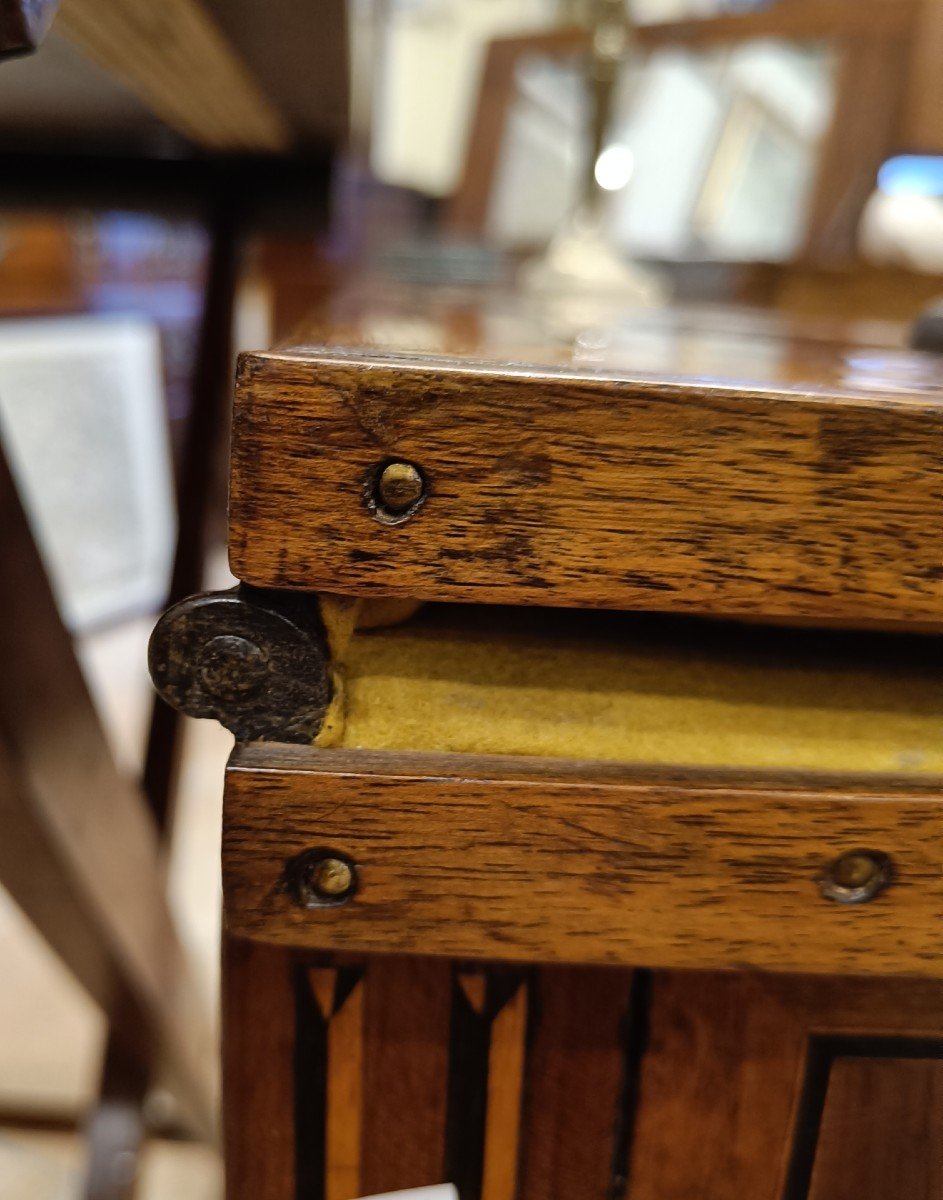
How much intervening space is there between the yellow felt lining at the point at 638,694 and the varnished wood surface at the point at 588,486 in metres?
0.05

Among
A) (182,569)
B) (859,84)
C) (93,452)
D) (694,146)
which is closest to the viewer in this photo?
(182,569)

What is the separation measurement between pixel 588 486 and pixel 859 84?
1234mm

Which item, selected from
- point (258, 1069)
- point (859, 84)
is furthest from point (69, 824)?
point (859, 84)

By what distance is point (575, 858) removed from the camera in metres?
0.28

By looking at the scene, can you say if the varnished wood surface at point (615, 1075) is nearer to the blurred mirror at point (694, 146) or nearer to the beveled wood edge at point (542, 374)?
the beveled wood edge at point (542, 374)

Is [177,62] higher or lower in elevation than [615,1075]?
higher

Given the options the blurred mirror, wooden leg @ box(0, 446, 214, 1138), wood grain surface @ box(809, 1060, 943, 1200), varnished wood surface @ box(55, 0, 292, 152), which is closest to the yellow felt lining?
wood grain surface @ box(809, 1060, 943, 1200)

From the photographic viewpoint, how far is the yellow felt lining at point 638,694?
0.95 feet

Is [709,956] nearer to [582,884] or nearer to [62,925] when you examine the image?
[582,884]

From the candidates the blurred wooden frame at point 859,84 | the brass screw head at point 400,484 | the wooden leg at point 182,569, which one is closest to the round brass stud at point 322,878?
the brass screw head at point 400,484

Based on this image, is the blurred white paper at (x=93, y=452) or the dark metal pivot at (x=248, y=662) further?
the blurred white paper at (x=93, y=452)

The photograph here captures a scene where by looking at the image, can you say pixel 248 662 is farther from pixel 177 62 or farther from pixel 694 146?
pixel 694 146

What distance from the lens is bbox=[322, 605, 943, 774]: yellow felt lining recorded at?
0.29m

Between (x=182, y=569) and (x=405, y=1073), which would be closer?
(x=405, y=1073)
